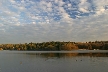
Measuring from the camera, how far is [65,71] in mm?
34281

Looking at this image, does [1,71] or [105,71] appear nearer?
[105,71]

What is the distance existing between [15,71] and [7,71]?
5.77 feet

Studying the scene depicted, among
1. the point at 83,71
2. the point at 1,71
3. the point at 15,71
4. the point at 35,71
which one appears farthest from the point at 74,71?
the point at 1,71

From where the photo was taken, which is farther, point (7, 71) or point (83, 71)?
point (7, 71)

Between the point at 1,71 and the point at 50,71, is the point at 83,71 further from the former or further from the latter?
the point at 1,71

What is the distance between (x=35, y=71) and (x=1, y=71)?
24.3 feet

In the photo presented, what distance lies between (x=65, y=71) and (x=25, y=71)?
8.49 m

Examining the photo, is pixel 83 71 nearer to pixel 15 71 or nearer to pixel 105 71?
pixel 105 71

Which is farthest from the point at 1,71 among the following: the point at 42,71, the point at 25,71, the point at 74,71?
the point at 74,71

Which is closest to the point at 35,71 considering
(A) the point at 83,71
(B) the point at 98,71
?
(A) the point at 83,71

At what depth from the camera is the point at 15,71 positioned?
35.4m

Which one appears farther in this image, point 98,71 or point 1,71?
point 1,71

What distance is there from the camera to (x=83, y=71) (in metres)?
33.4

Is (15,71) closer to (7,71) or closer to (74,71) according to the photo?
(7,71)
